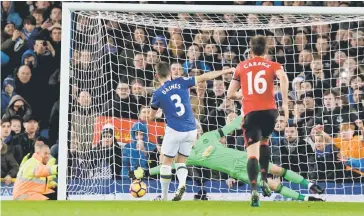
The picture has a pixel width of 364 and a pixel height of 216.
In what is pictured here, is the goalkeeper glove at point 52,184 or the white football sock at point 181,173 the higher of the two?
the white football sock at point 181,173

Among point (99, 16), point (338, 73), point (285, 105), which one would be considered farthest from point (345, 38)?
point (285, 105)

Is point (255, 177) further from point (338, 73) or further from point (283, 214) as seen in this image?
point (338, 73)

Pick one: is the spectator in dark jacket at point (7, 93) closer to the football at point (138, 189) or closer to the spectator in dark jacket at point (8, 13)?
the spectator in dark jacket at point (8, 13)

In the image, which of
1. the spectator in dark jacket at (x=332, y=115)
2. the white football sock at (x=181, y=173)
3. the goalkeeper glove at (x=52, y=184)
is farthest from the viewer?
the spectator in dark jacket at (x=332, y=115)

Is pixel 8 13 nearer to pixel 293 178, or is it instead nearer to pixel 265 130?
pixel 293 178

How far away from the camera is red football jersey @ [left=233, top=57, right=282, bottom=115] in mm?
7039

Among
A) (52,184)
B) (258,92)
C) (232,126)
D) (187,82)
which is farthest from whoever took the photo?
(52,184)

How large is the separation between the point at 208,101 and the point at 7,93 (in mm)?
2970

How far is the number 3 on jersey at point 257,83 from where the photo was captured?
704 centimetres

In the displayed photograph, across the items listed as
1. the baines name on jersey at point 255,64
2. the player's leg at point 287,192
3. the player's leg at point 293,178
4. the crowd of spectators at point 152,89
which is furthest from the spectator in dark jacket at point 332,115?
the baines name on jersey at point 255,64

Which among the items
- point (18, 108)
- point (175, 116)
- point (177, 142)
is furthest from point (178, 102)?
point (18, 108)

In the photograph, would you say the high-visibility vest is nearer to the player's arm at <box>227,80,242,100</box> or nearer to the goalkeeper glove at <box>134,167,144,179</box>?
the goalkeeper glove at <box>134,167,144,179</box>

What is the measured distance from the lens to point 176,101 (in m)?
8.52

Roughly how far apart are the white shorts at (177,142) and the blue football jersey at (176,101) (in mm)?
55
